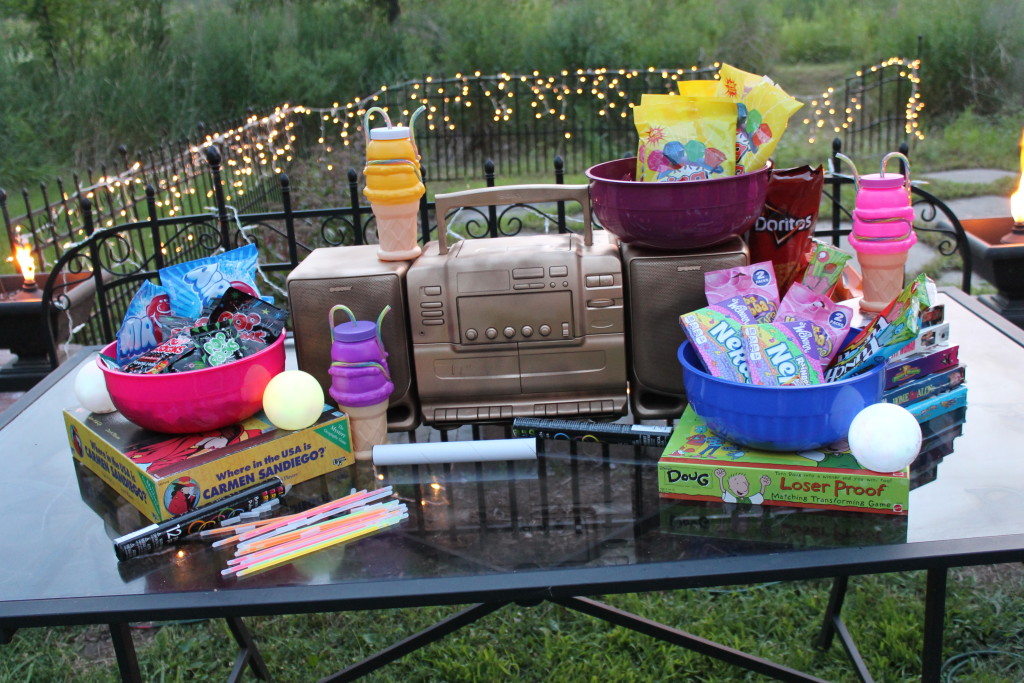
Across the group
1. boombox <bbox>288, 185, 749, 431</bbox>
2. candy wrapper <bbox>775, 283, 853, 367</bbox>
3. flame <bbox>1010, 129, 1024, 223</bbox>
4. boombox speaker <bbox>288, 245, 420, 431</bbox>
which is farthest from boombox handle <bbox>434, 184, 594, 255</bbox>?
flame <bbox>1010, 129, 1024, 223</bbox>

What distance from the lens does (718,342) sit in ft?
4.08

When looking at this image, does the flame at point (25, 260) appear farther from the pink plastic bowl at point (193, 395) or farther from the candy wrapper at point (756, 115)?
the candy wrapper at point (756, 115)

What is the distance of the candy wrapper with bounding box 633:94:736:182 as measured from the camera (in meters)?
1.37

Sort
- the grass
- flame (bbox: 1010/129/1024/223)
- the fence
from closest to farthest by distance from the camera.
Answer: the grass → flame (bbox: 1010/129/1024/223) → the fence

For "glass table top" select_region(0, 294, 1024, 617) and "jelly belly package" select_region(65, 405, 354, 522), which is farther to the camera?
"jelly belly package" select_region(65, 405, 354, 522)

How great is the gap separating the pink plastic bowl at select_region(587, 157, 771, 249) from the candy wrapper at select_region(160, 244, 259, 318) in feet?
1.92

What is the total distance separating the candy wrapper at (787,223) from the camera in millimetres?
1486

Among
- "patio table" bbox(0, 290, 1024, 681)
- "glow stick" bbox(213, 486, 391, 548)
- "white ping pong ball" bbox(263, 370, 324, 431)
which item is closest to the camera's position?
"patio table" bbox(0, 290, 1024, 681)

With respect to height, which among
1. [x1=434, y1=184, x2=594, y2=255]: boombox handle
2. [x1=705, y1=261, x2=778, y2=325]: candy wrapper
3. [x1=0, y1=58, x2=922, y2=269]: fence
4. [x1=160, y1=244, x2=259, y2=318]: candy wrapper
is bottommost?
[x1=0, y1=58, x2=922, y2=269]: fence

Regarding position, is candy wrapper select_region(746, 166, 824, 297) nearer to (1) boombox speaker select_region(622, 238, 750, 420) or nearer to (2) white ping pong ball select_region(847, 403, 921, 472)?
(1) boombox speaker select_region(622, 238, 750, 420)

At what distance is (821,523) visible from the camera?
1124 mm

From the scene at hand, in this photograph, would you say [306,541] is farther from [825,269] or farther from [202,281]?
[825,269]

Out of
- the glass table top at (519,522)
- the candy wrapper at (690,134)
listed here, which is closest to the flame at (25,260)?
the glass table top at (519,522)

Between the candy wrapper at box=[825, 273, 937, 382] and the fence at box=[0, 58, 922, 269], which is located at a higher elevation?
the candy wrapper at box=[825, 273, 937, 382]
